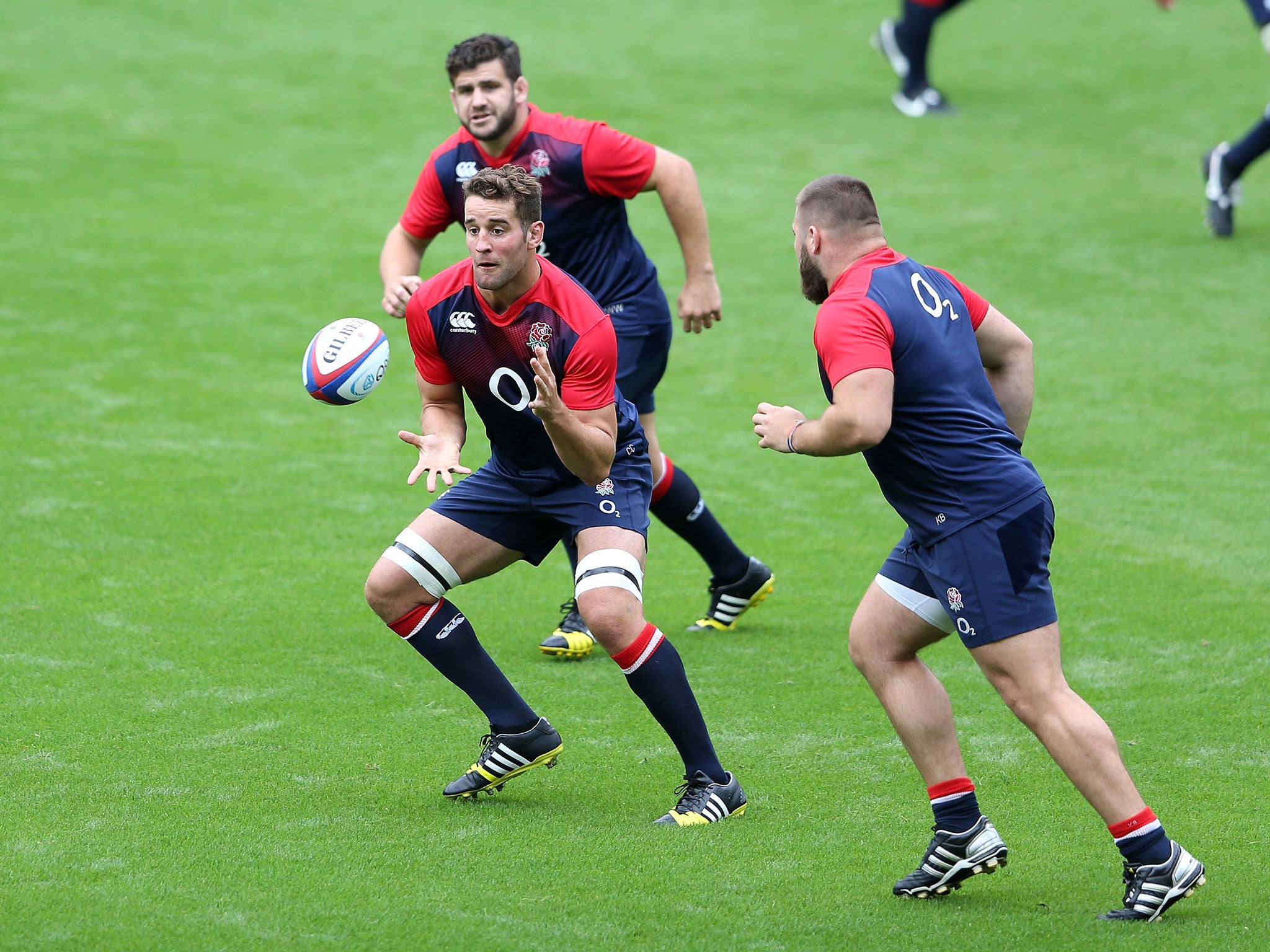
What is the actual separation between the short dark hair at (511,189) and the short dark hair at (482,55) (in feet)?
5.10

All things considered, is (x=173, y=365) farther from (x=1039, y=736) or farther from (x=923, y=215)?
(x=1039, y=736)

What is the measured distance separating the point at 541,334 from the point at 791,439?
119 cm

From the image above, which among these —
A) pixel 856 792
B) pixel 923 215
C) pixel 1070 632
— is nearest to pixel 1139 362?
pixel 923 215

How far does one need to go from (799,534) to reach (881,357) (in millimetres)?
4133

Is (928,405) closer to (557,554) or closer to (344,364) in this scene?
(344,364)

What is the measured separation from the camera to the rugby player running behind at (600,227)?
6457 mm

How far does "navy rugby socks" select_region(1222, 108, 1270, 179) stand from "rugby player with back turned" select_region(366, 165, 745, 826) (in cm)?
904

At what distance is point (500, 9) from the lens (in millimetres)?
19219

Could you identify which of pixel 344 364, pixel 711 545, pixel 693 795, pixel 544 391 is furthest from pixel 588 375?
pixel 711 545

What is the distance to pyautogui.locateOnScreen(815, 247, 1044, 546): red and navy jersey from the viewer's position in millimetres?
4180

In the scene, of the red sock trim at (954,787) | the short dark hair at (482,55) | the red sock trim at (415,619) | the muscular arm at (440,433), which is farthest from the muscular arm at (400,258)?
the red sock trim at (954,787)

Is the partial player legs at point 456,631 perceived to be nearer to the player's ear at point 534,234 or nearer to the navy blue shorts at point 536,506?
the navy blue shorts at point 536,506

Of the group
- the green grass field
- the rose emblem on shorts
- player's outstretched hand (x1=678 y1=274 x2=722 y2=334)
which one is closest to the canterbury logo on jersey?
the green grass field

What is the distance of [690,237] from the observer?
6.79 metres
